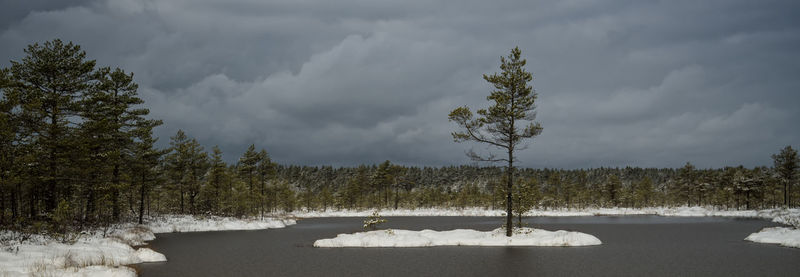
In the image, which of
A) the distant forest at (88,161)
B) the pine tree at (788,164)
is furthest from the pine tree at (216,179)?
the pine tree at (788,164)

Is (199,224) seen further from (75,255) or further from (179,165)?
(75,255)

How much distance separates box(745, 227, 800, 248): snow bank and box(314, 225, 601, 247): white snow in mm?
11900

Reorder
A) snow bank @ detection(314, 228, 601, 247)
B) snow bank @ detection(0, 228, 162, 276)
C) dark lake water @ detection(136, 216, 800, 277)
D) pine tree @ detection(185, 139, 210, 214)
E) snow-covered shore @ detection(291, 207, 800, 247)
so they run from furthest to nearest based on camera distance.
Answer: pine tree @ detection(185, 139, 210, 214)
snow-covered shore @ detection(291, 207, 800, 247)
snow bank @ detection(314, 228, 601, 247)
dark lake water @ detection(136, 216, 800, 277)
snow bank @ detection(0, 228, 162, 276)

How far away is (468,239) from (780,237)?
72.8 ft

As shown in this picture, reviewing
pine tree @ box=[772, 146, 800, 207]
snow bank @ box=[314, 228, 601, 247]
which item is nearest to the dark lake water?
snow bank @ box=[314, 228, 601, 247]

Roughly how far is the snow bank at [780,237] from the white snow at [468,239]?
39.0 ft

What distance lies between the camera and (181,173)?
191 feet

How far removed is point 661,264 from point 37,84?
4521cm

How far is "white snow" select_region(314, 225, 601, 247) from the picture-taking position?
97.7ft

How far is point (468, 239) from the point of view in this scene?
102 feet

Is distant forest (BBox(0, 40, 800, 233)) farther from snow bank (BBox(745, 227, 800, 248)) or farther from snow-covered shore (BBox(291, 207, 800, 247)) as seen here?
snow bank (BBox(745, 227, 800, 248))

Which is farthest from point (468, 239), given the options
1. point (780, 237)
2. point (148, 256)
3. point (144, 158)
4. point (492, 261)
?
point (144, 158)

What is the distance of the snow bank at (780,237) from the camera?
28.1 metres

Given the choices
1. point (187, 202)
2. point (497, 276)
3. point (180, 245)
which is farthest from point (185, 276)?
point (187, 202)
